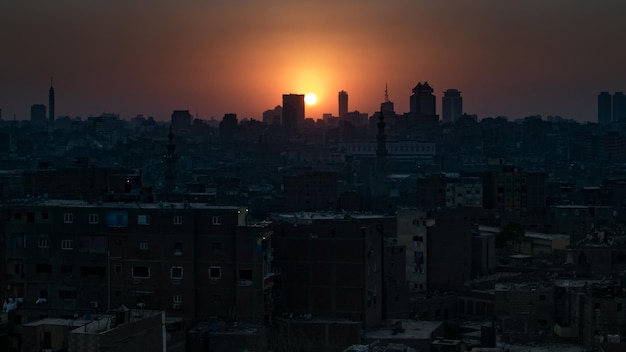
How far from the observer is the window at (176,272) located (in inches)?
1051

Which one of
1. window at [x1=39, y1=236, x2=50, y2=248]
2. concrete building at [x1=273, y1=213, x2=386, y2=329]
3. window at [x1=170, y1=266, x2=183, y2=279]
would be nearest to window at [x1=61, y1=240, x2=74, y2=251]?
window at [x1=39, y1=236, x2=50, y2=248]

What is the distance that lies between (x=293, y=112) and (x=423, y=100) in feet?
57.7

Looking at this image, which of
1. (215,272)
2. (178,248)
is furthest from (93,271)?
(215,272)

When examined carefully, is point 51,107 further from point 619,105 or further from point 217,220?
point 217,220

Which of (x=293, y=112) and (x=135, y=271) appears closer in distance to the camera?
(x=135, y=271)

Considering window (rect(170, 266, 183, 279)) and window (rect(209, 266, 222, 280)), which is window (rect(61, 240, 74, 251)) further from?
window (rect(209, 266, 222, 280))

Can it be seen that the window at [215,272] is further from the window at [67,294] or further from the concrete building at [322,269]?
the window at [67,294]

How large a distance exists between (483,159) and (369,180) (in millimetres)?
25669

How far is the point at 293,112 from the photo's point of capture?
170 metres

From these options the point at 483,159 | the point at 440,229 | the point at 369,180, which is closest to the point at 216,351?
the point at 440,229

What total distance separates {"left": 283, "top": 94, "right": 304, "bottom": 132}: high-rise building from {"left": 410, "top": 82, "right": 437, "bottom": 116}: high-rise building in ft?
50.5

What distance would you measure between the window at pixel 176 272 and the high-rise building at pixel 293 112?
427 ft

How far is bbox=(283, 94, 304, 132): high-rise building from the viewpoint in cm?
16379

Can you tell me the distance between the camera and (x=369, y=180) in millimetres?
84125
